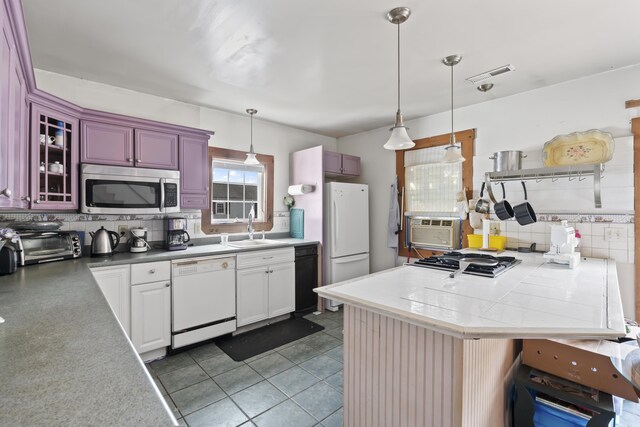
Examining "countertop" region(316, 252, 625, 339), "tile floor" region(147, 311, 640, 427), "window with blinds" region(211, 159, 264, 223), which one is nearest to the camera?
"countertop" region(316, 252, 625, 339)

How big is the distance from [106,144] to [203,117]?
1.12m

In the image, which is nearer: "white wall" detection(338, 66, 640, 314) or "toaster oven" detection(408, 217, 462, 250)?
"white wall" detection(338, 66, 640, 314)

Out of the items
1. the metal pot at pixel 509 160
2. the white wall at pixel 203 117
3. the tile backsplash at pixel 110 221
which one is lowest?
the tile backsplash at pixel 110 221

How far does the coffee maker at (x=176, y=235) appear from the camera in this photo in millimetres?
2965

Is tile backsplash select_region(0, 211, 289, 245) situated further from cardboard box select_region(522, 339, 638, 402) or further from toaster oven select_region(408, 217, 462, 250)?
cardboard box select_region(522, 339, 638, 402)

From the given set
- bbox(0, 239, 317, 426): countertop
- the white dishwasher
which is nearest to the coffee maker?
the white dishwasher

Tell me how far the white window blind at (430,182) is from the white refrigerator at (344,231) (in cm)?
63

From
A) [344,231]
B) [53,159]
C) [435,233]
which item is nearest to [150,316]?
[53,159]

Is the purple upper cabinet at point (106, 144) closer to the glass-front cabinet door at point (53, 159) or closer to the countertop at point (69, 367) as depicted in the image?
the glass-front cabinet door at point (53, 159)

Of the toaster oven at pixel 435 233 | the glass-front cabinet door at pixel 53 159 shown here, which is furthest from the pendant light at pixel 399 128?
the glass-front cabinet door at pixel 53 159

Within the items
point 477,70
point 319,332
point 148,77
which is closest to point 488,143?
point 477,70

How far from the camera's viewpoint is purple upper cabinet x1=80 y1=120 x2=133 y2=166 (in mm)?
2508

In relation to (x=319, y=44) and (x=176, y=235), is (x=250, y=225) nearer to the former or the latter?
(x=176, y=235)

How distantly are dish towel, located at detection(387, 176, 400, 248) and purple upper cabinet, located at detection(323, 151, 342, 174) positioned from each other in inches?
31.2
